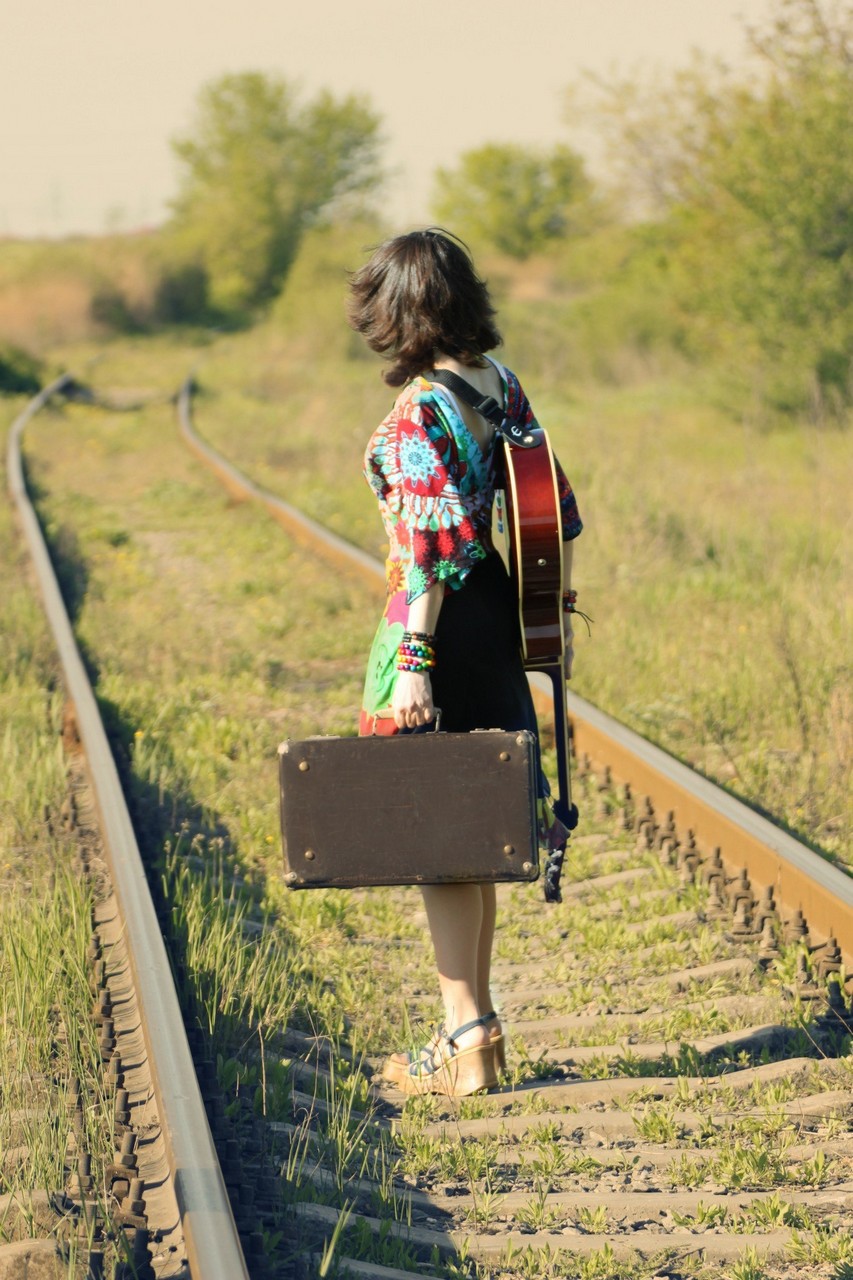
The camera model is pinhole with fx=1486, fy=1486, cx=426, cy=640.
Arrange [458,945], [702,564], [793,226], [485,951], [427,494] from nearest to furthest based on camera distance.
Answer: [427,494]
[458,945]
[485,951]
[702,564]
[793,226]

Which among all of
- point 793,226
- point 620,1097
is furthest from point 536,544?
point 793,226

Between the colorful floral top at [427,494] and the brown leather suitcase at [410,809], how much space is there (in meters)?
0.18

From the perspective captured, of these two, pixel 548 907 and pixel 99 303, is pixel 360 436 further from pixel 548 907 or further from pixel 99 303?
pixel 99 303

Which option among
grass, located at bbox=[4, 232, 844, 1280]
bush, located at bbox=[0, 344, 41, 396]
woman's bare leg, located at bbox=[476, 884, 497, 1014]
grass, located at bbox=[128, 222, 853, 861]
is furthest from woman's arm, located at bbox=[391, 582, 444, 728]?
bush, located at bbox=[0, 344, 41, 396]

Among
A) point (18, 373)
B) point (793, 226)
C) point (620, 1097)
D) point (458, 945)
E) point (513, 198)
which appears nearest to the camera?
point (620, 1097)

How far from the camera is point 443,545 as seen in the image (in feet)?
10.8

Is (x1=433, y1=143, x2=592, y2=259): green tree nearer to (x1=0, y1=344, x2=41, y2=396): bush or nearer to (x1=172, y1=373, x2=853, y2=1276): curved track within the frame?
(x1=0, y1=344, x2=41, y2=396): bush

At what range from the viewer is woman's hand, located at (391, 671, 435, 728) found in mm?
3314

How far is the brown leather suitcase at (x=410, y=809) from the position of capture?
3.33 m

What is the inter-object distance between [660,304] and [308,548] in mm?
18113

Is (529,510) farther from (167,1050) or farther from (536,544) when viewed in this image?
(167,1050)

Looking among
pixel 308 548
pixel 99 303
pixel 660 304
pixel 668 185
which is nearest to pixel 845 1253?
pixel 308 548

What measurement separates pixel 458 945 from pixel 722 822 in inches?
59.1

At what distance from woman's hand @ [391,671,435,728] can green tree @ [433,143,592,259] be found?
215 feet
